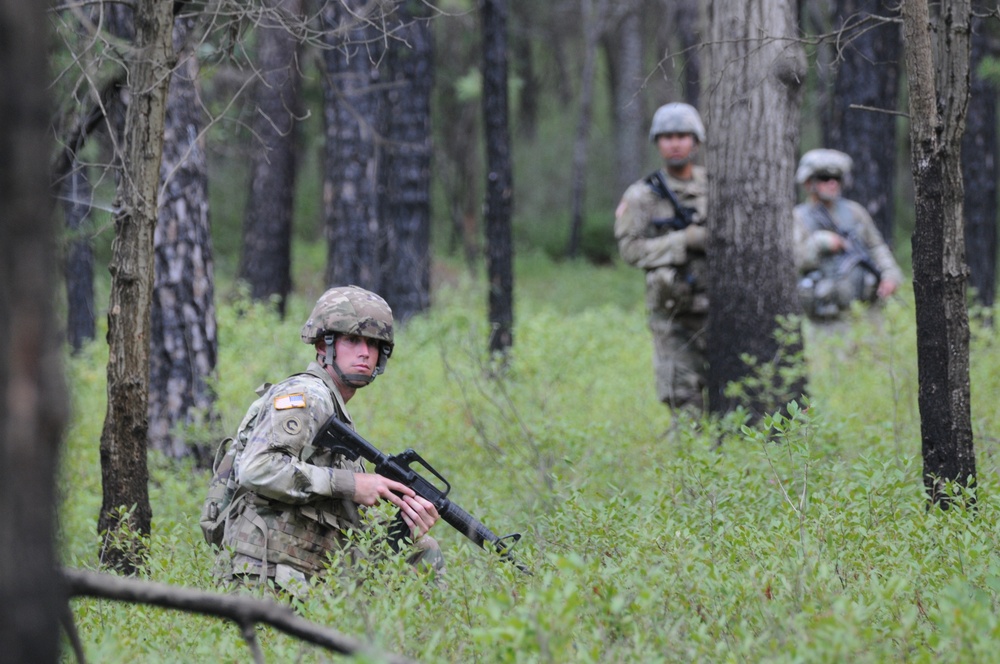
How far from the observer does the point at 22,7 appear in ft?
6.38

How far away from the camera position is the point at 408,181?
587 inches

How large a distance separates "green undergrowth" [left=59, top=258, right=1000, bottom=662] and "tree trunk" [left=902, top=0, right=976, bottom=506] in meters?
0.24

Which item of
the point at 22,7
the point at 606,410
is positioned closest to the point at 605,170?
the point at 606,410

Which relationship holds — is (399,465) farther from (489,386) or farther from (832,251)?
(832,251)

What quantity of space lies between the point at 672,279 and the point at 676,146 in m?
0.94

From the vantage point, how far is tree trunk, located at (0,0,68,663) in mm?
1931

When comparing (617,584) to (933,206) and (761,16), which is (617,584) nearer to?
(933,206)

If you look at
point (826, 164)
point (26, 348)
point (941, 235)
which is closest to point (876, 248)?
point (826, 164)

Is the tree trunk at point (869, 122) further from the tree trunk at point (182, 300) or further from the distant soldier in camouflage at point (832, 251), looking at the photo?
the tree trunk at point (182, 300)

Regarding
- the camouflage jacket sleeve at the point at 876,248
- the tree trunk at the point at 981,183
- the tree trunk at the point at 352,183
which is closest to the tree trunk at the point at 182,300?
the tree trunk at the point at 352,183

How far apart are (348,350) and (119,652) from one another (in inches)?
69.8

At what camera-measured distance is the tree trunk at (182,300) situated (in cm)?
766

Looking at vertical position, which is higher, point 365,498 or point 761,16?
point 761,16

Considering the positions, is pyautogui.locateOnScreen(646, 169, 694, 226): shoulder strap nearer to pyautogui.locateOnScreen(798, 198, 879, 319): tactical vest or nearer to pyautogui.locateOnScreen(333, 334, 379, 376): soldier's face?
pyautogui.locateOnScreen(798, 198, 879, 319): tactical vest
